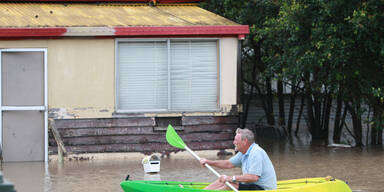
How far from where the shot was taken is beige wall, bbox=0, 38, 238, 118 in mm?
13844

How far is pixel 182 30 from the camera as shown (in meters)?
13.9

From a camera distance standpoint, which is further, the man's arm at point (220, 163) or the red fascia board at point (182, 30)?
the red fascia board at point (182, 30)

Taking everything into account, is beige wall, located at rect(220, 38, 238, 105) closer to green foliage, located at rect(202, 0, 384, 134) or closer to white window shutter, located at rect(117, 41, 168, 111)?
white window shutter, located at rect(117, 41, 168, 111)

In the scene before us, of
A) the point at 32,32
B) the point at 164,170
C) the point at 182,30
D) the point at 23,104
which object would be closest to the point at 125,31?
the point at 182,30

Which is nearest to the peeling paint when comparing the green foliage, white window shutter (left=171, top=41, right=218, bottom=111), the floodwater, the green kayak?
the floodwater

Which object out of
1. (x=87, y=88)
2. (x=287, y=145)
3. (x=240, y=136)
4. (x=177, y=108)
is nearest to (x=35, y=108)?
(x=87, y=88)

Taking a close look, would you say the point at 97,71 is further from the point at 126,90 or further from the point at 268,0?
the point at 268,0

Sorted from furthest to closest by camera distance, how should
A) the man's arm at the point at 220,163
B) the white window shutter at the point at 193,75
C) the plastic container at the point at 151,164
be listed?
the white window shutter at the point at 193,75, the plastic container at the point at 151,164, the man's arm at the point at 220,163

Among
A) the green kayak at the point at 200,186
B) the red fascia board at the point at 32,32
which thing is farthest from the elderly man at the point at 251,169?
the red fascia board at the point at 32,32

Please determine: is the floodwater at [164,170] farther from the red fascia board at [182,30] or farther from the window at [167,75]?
the red fascia board at [182,30]

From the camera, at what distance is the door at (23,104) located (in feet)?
44.9

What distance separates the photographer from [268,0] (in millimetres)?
17859

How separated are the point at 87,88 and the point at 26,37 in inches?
62.6

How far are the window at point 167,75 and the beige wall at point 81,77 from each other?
0.24 m
